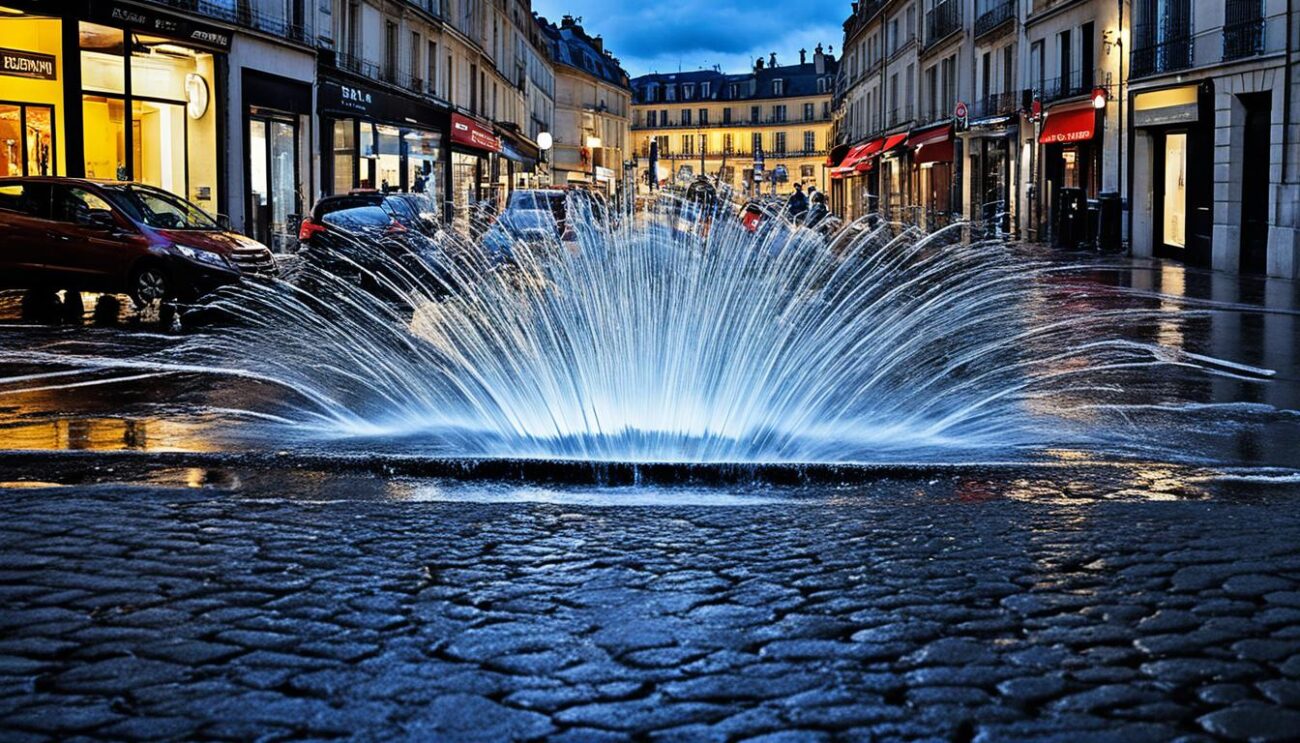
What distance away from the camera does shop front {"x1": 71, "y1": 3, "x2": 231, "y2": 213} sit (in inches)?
960

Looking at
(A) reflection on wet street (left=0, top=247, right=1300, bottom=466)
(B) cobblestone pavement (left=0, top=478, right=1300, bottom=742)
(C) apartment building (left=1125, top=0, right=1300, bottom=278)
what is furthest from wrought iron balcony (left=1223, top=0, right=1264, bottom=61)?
(B) cobblestone pavement (left=0, top=478, right=1300, bottom=742)

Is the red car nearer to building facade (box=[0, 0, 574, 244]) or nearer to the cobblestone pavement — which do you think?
building facade (box=[0, 0, 574, 244])

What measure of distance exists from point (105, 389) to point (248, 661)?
7.46 metres

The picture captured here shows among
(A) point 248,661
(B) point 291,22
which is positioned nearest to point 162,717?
(A) point 248,661

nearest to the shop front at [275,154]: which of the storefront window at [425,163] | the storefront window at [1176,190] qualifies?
the storefront window at [425,163]

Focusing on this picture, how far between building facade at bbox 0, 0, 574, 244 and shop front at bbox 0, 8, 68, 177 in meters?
0.02

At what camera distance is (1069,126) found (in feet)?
117

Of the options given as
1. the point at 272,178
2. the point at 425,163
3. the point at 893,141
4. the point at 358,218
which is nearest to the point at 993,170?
the point at 893,141

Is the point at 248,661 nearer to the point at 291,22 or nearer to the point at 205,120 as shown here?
the point at 205,120

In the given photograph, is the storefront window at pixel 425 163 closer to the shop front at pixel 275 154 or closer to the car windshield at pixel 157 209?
the shop front at pixel 275 154

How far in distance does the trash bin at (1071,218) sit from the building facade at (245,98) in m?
15.1

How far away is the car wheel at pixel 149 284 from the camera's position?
56.4 feet

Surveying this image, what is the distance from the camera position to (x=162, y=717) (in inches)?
142

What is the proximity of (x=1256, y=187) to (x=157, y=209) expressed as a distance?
61.5 feet
